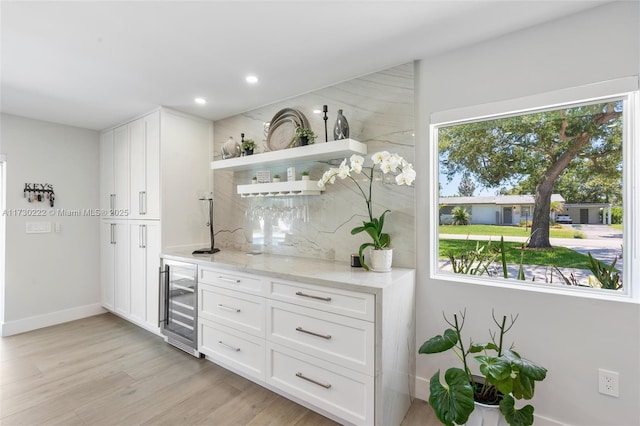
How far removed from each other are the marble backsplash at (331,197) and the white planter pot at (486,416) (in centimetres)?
91

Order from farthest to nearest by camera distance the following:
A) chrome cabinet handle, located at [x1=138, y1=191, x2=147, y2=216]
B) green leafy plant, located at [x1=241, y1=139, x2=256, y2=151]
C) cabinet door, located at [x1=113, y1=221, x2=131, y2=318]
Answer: cabinet door, located at [x1=113, y1=221, x2=131, y2=318] → chrome cabinet handle, located at [x1=138, y1=191, x2=147, y2=216] → green leafy plant, located at [x1=241, y1=139, x2=256, y2=151]

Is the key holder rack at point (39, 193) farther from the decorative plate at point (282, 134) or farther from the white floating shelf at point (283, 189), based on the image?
the decorative plate at point (282, 134)

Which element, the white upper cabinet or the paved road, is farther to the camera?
the white upper cabinet

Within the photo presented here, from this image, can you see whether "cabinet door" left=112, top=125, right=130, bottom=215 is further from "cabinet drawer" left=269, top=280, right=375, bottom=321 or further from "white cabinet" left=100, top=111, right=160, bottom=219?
"cabinet drawer" left=269, top=280, right=375, bottom=321

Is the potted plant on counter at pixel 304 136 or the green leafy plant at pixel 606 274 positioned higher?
the potted plant on counter at pixel 304 136

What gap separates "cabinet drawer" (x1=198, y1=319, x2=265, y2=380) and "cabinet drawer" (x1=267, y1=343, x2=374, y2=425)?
0.12 m

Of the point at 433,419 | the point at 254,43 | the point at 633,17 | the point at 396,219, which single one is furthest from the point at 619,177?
the point at 254,43

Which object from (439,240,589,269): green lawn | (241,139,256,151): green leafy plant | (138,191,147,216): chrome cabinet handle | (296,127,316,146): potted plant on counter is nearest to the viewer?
(439,240,589,269): green lawn

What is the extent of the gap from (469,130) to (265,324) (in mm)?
1994

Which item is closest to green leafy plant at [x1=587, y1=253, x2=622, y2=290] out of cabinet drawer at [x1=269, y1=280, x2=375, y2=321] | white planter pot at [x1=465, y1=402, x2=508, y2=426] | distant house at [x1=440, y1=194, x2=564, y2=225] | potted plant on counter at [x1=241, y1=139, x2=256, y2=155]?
distant house at [x1=440, y1=194, x2=564, y2=225]

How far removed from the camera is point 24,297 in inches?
131

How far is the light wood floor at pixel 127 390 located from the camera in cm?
190

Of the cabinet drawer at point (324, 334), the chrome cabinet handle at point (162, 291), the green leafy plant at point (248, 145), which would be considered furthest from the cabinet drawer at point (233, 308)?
the green leafy plant at point (248, 145)

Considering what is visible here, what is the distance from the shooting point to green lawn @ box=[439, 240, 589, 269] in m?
1.76
